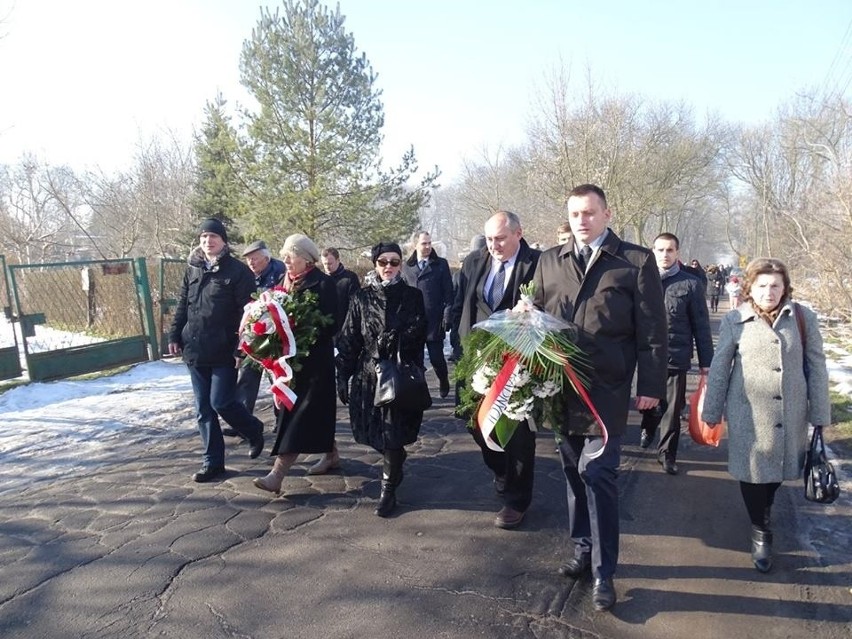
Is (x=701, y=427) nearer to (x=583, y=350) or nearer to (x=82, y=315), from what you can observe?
(x=583, y=350)

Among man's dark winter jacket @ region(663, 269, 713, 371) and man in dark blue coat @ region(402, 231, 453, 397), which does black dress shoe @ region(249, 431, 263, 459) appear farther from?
man's dark winter jacket @ region(663, 269, 713, 371)

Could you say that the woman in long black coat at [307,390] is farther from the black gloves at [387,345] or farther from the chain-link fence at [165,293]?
the chain-link fence at [165,293]

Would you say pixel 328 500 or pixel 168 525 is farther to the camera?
pixel 328 500

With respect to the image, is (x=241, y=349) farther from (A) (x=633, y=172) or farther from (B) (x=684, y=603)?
(A) (x=633, y=172)

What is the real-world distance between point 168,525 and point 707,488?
4148 millimetres

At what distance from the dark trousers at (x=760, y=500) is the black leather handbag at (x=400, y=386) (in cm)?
211

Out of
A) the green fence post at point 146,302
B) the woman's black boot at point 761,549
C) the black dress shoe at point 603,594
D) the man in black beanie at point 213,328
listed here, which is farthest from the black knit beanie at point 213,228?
the green fence post at point 146,302

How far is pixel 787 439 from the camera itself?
11.1 feet

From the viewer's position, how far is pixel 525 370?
3.22 meters

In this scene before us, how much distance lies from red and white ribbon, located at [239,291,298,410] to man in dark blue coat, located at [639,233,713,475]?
326 centimetres

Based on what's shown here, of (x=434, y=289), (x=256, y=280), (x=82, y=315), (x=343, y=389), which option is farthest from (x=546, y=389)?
(x=82, y=315)

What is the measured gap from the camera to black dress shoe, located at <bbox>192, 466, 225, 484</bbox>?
4.89 m

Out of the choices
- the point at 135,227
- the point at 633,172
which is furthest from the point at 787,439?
the point at 633,172

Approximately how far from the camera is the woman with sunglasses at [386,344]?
4.18 metres
